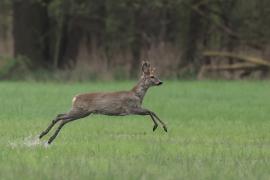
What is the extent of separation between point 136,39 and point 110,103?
79.8 feet

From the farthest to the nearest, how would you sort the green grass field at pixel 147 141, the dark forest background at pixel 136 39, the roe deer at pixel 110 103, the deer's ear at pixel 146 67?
the dark forest background at pixel 136 39
the deer's ear at pixel 146 67
the roe deer at pixel 110 103
the green grass field at pixel 147 141

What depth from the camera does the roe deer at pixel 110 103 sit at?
12844 mm

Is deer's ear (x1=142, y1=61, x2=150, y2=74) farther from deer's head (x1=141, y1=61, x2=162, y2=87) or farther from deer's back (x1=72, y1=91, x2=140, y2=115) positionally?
deer's back (x1=72, y1=91, x2=140, y2=115)

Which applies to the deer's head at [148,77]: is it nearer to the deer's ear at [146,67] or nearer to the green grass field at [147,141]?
the deer's ear at [146,67]

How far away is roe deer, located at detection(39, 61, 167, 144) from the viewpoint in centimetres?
1284

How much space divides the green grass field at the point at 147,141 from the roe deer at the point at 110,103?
0.37 m

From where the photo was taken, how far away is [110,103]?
13.0 m

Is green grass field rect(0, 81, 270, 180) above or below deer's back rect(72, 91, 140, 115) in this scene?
below

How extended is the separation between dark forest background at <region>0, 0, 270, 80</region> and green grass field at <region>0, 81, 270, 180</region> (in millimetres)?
9487

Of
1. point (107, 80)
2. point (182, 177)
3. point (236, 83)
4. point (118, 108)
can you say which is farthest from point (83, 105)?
point (107, 80)

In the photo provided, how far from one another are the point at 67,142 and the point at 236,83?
1682cm

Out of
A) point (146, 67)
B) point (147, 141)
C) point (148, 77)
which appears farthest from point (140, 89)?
point (147, 141)

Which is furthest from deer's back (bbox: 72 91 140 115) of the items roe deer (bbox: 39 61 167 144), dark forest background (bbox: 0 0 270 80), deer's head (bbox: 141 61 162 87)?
dark forest background (bbox: 0 0 270 80)

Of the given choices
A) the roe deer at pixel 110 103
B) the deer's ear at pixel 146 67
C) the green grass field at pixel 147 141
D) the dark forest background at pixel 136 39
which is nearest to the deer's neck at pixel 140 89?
the roe deer at pixel 110 103
